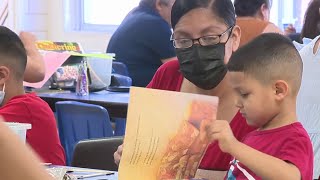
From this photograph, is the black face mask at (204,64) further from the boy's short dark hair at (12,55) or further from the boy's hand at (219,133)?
the boy's short dark hair at (12,55)

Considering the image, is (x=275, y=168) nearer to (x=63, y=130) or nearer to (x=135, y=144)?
(x=135, y=144)

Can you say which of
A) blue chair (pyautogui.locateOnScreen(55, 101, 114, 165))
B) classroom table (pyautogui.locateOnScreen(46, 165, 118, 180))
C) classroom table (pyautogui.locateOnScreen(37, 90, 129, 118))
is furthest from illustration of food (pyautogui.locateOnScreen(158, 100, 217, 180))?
classroom table (pyautogui.locateOnScreen(37, 90, 129, 118))

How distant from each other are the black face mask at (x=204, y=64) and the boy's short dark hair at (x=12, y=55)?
Answer: 767mm

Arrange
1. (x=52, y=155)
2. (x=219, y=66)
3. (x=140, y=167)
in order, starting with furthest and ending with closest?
(x=52, y=155), (x=219, y=66), (x=140, y=167)

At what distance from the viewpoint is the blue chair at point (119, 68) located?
5074mm

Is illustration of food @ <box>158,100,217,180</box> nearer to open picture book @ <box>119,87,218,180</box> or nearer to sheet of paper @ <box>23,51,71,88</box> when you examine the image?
open picture book @ <box>119,87,218,180</box>

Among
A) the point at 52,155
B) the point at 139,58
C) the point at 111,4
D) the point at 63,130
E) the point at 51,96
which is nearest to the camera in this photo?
the point at 52,155

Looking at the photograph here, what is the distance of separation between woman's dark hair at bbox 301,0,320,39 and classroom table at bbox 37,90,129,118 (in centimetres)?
110

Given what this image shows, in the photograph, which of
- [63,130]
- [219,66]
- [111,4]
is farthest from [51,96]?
[111,4]

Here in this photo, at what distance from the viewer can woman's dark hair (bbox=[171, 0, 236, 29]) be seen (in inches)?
72.1

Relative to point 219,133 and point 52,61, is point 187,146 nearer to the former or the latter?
point 219,133

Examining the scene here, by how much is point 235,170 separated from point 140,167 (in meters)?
0.22

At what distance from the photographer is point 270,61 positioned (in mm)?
1601

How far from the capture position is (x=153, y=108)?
1.48m
